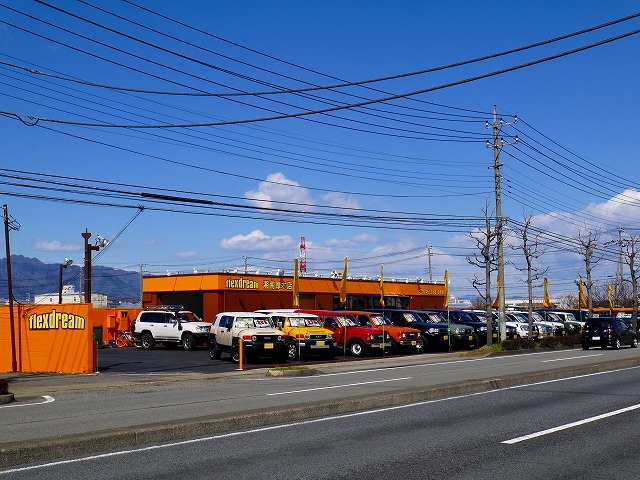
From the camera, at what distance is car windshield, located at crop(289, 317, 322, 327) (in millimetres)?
29109

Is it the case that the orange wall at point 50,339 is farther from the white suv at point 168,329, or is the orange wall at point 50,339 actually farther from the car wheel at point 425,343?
the car wheel at point 425,343

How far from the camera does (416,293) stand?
64250 mm

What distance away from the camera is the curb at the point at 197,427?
29.8 feet

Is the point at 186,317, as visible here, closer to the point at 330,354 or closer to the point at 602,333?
the point at 330,354

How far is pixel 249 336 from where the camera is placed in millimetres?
26578

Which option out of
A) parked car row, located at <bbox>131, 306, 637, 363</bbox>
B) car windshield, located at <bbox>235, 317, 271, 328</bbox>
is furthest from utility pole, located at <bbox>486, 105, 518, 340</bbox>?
car windshield, located at <bbox>235, 317, 271, 328</bbox>

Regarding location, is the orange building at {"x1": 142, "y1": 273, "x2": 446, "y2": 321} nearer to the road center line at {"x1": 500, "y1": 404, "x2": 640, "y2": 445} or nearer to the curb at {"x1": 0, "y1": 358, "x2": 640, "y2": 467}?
the curb at {"x1": 0, "y1": 358, "x2": 640, "y2": 467}

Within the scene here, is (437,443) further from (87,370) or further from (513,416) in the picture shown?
(87,370)

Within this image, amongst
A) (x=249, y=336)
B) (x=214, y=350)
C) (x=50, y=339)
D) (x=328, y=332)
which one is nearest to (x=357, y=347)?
(x=328, y=332)

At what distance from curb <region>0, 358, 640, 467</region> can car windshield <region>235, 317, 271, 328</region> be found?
12323mm

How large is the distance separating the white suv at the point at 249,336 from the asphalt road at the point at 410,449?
13274 mm

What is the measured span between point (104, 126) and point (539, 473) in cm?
1655

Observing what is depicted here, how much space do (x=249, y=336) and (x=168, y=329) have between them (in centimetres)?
1282

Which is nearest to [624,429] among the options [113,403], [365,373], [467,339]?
[113,403]
